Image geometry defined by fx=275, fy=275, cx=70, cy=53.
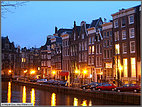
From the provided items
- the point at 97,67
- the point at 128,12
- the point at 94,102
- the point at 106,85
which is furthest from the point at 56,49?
the point at 94,102

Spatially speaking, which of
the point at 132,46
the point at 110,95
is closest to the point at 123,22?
the point at 132,46

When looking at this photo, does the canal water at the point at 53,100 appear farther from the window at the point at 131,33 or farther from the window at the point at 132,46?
the window at the point at 131,33

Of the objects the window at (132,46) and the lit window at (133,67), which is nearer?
the lit window at (133,67)

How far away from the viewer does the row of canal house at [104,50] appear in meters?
52.2

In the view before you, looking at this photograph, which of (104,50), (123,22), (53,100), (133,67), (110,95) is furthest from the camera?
(104,50)

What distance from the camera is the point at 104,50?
60.7 m

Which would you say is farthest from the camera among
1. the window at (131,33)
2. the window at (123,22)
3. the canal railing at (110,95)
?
the window at (123,22)

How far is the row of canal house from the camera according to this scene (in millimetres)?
52188

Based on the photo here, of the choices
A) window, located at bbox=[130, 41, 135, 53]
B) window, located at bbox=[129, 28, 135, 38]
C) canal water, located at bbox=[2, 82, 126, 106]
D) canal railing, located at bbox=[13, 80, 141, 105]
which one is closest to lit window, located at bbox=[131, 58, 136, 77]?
window, located at bbox=[130, 41, 135, 53]

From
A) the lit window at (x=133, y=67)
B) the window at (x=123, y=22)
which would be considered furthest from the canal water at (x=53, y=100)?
the window at (x=123, y=22)

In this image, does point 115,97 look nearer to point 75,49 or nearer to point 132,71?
point 132,71

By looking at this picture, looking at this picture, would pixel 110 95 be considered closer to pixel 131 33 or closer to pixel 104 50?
pixel 131 33

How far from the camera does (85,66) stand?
228 feet

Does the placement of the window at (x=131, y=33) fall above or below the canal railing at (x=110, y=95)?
above
